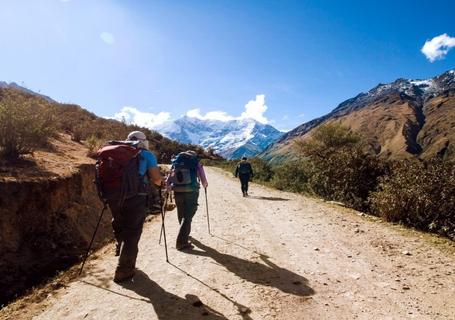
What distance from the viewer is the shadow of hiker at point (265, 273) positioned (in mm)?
6176

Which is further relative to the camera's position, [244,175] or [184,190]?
[244,175]

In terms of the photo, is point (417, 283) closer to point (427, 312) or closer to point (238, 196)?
point (427, 312)

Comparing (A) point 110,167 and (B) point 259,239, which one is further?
(B) point 259,239

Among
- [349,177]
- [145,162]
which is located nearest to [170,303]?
[145,162]

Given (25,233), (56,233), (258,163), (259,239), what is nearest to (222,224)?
(259,239)

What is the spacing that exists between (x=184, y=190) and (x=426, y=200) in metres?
8.19

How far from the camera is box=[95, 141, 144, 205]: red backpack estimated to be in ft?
20.3

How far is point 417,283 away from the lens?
6.34m

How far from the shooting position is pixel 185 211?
8859 mm

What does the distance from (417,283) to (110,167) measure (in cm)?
602

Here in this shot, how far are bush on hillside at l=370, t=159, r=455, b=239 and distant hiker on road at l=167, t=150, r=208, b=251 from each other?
7.40 meters

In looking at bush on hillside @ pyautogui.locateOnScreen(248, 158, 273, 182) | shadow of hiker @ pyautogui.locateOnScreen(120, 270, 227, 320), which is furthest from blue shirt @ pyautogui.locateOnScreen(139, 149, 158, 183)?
bush on hillside @ pyautogui.locateOnScreen(248, 158, 273, 182)

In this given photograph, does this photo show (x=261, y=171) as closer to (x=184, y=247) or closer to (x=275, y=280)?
(x=184, y=247)

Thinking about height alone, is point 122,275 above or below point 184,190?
below
